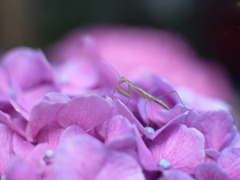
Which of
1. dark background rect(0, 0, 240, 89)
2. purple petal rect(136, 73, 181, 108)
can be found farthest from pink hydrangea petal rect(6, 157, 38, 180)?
dark background rect(0, 0, 240, 89)

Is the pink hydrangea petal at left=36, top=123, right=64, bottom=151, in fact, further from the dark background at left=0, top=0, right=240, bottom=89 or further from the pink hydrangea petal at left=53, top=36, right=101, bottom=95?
the dark background at left=0, top=0, right=240, bottom=89

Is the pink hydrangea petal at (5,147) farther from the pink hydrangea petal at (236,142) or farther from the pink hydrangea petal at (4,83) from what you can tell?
the pink hydrangea petal at (236,142)

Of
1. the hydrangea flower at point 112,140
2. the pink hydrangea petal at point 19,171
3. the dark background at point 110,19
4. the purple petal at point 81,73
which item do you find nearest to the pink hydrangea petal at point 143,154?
the hydrangea flower at point 112,140

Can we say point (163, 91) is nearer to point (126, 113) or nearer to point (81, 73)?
point (126, 113)

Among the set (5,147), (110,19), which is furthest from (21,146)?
(110,19)

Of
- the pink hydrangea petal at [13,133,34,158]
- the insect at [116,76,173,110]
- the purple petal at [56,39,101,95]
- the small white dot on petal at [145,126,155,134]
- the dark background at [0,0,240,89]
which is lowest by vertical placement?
the dark background at [0,0,240,89]

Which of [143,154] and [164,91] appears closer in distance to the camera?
[143,154]

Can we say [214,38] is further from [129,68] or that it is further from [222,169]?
[222,169]
